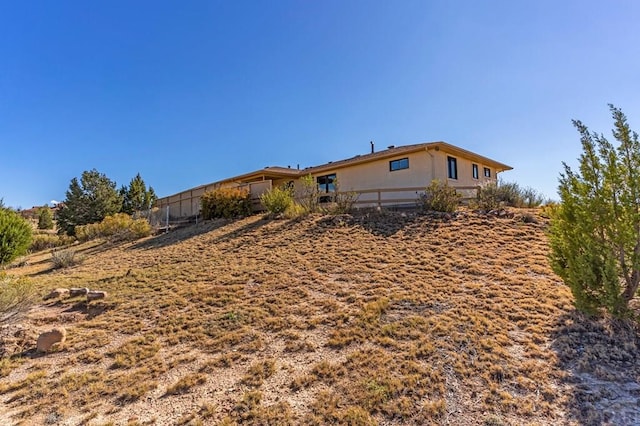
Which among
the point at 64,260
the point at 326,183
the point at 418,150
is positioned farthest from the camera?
the point at 326,183

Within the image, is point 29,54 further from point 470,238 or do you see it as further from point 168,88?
point 470,238

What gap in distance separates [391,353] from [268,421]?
6.88 feet

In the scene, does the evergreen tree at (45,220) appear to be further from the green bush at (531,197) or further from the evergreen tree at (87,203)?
the green bush at (531,197)

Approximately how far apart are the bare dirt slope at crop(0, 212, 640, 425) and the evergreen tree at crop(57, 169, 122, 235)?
75.9ft

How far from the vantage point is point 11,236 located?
10.6 metres

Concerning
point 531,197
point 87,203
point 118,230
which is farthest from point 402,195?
point 87,203

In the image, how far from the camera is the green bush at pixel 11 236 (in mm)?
10383

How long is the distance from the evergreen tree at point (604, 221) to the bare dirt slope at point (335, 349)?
80 cm

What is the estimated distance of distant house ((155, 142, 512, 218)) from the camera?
1691 centimetres

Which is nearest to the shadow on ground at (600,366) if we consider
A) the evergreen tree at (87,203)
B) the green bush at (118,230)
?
the green bush at (118,230)

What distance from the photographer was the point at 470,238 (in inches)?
444

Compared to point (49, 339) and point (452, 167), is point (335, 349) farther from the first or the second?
point (452, 167)

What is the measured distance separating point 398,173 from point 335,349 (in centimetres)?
1422

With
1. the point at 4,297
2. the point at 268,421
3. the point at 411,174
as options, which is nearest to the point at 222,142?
the point at 411,174
